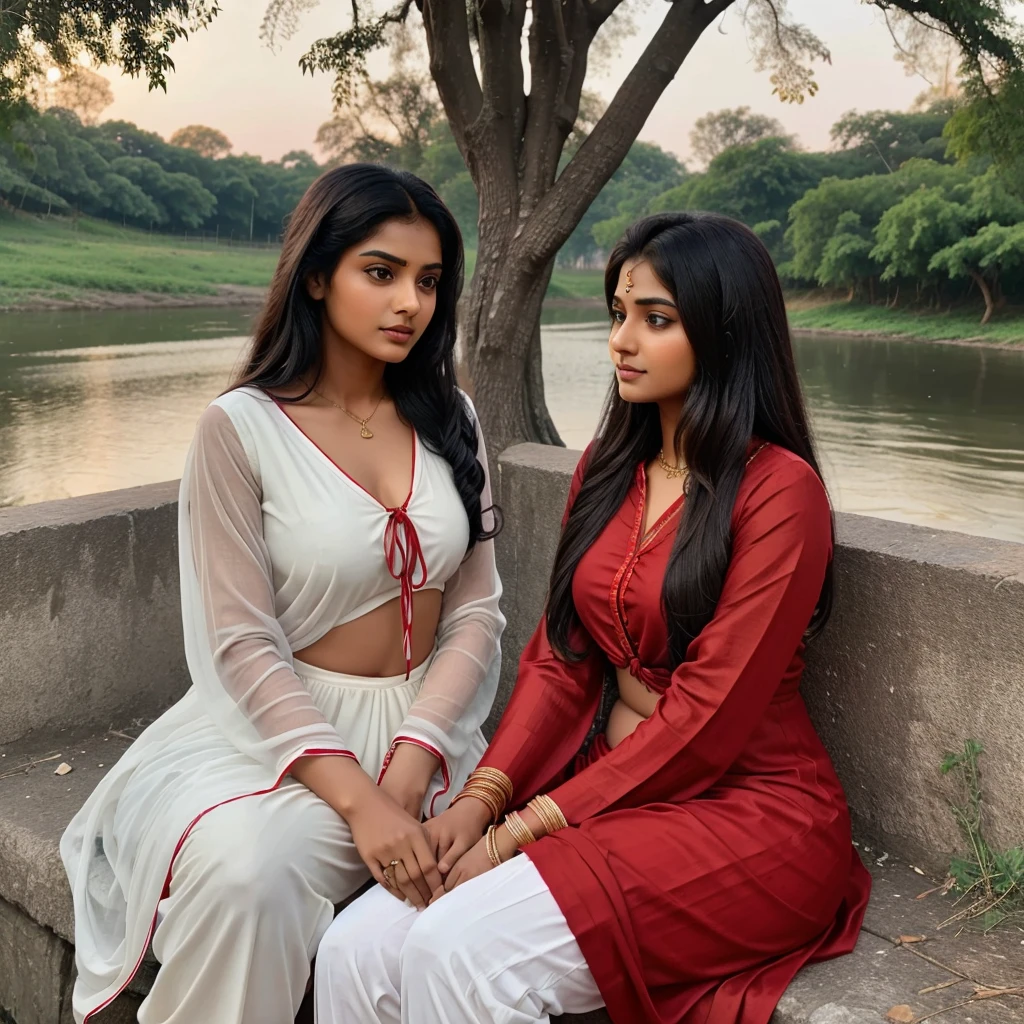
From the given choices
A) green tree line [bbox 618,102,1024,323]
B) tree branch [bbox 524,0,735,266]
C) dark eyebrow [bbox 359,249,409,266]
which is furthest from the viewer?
green tree line [bbox 618,102,1024,323]

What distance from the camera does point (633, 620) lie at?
1941 mm

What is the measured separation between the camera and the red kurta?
5.32 feet

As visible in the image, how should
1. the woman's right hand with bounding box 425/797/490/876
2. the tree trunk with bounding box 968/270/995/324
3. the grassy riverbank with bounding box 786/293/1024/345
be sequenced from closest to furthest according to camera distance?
the woman's right hand with bounding box 425/797/490/876, the grassy riverbank with bounding box 786/293/1024/345, the tree trunk with bounding box 968/270/995/324

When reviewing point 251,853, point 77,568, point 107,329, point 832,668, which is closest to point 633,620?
point 832,668

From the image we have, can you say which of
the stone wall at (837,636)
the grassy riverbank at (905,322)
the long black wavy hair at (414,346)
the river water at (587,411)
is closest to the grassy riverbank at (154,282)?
the grassy riverbank at (905,322)

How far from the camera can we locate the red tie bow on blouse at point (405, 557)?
2.01 m

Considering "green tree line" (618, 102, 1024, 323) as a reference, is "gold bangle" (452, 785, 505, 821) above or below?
below

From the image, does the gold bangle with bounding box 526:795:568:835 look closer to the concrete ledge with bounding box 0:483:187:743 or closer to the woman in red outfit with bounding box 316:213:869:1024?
the woman in red outfit with bounding box 316:213:869:1024

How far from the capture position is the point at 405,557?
Answer: 6.64 feet

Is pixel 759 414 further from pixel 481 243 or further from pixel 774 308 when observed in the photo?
pixel 481 243

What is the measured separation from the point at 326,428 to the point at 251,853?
84 centimetres

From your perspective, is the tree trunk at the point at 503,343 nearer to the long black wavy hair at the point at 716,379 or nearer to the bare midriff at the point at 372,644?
the bare midriff at the point at 372,644

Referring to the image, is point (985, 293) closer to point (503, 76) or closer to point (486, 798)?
point (503, 76)

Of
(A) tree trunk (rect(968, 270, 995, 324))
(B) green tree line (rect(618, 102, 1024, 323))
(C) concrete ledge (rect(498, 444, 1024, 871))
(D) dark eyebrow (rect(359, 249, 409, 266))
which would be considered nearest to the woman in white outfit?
(D) dark eyebrow (rect(359, 249, 409, 266))
